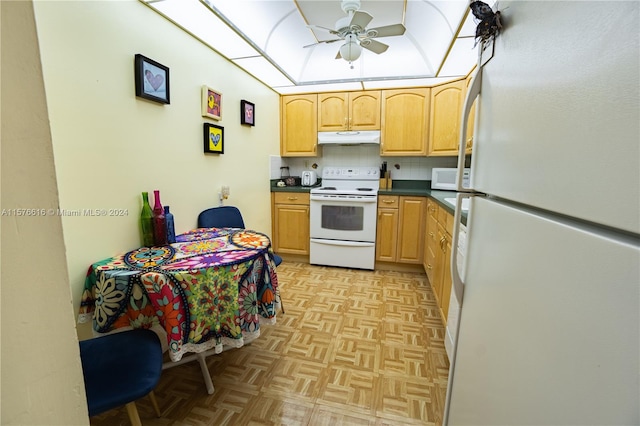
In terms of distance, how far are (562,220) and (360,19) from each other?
202 cm

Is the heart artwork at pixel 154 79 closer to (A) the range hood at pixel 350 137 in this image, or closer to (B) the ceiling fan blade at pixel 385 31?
(B) the ceiling fan blade at pixel 385 31

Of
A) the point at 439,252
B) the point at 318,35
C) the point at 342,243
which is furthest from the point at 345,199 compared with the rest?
the point at 318,35

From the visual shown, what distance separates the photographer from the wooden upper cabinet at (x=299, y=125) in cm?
356

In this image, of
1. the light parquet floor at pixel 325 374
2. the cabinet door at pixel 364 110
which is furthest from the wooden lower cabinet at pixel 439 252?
the cabinet door at pixel 364 110

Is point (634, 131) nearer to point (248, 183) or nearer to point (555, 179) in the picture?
point (555, 179)

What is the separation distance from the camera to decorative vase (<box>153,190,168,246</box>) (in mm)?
1660

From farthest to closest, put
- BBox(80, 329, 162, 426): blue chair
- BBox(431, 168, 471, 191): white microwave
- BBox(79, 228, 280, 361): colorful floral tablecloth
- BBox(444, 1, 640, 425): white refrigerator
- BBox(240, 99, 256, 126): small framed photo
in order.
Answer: BBox(431, 168, 471, 191): white microwave → BBox(240, 99, 256, 126): small framed photo → BBox(79, 228, 280, 361): colorful floral tablecloth → BBox(80, 329, 162, 426): blue chair → BBox(444, 1, 640, 425): white refrigerator

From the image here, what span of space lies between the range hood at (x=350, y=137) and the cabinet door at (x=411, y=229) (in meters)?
0.82

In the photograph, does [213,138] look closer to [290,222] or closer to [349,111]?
[290,222]

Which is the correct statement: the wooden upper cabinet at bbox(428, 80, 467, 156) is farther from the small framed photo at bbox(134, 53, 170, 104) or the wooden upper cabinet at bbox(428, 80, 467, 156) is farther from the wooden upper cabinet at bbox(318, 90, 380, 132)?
the small framed photo at bbox(134, 53, 170, 104)

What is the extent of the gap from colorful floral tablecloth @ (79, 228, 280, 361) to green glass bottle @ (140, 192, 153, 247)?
12cm

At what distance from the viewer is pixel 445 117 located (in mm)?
3109

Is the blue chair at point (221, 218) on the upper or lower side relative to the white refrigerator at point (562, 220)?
lower

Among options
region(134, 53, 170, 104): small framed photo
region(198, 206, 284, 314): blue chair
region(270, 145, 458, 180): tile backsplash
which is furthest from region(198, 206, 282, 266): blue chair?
region(270, 145, 458, 180): tile backsplash
